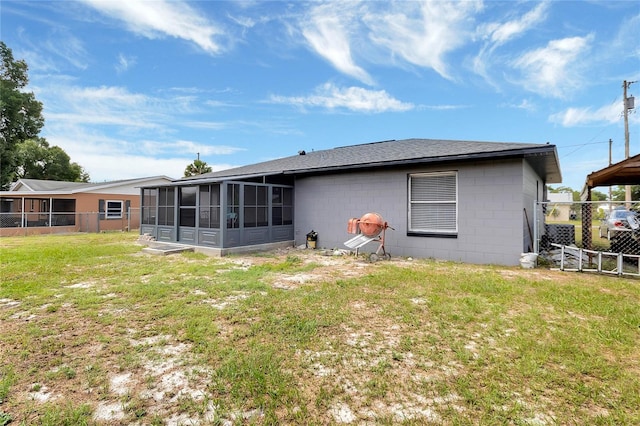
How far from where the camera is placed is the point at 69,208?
60.8 feet

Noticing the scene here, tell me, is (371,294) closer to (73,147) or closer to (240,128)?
(240,128)

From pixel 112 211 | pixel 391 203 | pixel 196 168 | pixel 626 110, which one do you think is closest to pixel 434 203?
pixel 391 203

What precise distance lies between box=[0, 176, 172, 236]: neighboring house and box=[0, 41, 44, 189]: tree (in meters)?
7.76

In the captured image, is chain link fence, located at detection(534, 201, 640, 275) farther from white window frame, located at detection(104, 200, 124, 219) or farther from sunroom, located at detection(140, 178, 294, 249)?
white window frame, located at detection(104, 200, 124, 219)

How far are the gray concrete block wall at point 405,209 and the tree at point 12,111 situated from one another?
30.4 meters

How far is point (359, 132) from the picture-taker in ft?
73.9

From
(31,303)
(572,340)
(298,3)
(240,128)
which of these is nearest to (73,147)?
(240,128)

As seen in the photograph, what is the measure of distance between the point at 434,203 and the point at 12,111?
36.9m

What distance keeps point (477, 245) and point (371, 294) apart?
13.5 feet

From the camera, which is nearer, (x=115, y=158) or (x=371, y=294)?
(x=371, y=294)

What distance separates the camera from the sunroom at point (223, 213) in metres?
9.11

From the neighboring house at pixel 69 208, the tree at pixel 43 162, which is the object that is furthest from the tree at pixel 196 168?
the tree at pixel 43 162

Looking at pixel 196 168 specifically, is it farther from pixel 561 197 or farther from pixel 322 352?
pixel 561 197

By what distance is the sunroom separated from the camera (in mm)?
9109
